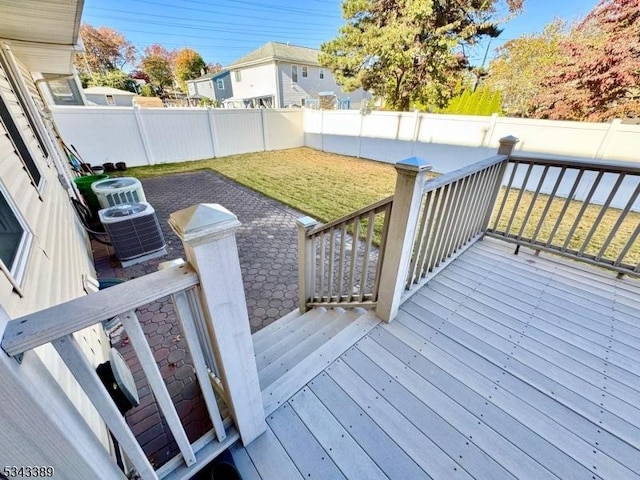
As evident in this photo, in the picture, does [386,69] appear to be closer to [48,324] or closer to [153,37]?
[48,324]

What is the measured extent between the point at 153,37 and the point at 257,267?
36365 mm

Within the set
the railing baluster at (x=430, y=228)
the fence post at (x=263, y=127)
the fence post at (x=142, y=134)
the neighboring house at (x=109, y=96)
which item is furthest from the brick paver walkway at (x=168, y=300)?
the neighboring house at (x=109, y=96)

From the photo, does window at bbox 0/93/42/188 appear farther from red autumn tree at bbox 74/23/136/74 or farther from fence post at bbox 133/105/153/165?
A: red autumn tree at bbox 74/23/136/74

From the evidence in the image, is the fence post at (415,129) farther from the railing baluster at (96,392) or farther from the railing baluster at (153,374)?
the railing baluster at (96,392)

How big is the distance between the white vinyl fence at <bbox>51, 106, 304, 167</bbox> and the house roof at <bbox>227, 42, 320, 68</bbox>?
8.85 m

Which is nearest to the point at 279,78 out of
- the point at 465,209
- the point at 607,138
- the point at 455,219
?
the point at 607,138

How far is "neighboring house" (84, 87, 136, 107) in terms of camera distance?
674 inches

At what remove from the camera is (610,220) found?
5.16 meters

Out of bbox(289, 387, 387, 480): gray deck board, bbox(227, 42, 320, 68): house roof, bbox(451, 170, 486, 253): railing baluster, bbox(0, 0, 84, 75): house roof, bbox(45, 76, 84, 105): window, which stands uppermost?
bbox(227, 42, 320, 68): house roof

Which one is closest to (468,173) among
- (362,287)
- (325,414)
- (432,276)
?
(432,276)

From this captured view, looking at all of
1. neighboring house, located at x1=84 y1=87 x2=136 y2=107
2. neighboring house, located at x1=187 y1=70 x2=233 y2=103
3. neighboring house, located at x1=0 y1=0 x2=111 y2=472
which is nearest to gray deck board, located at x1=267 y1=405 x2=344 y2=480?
neighboring house, located at x1=0 y1=0 x2=111 y2=472

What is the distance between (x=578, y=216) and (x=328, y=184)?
5329 mm

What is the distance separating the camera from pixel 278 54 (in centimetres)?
1780

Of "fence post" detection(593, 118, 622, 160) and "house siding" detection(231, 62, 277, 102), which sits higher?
"house siding" detection(231, 62, 277, 102)
